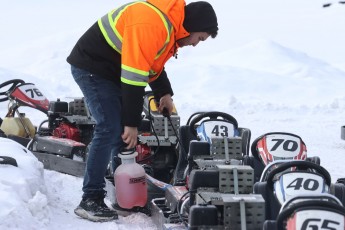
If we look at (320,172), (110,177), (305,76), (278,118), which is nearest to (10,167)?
(110,177)

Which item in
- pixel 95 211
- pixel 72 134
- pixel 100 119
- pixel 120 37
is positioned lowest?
pixel 95 211

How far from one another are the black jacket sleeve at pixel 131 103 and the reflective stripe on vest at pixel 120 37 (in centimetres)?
4

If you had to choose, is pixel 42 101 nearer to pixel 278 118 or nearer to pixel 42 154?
pixel 42 154

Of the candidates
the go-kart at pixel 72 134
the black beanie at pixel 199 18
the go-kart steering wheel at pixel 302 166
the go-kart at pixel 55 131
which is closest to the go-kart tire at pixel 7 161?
the go-kart at pixel 72 134

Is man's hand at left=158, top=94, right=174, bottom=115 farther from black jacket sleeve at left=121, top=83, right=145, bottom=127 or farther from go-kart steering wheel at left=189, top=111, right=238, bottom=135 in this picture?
black jacket sleeve at left=121, top=83, right=145, bottom=127

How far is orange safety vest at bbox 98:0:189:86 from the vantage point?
149 inches

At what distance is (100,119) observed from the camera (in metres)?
4.30

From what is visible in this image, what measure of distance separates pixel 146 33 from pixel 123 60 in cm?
22

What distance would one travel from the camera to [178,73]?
22672mm

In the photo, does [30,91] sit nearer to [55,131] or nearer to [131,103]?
[55,131]

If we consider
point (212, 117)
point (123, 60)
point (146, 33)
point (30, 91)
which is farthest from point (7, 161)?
point (30, 91)

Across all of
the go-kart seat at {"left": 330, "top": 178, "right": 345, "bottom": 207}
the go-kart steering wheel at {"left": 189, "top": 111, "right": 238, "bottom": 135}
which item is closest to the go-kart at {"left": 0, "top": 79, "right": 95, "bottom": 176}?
the go-kart steering wheel at {"left": 189, "top": 111, "right": 238, "bottom": 135}

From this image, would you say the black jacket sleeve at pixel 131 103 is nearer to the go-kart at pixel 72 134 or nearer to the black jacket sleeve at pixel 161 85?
the black jacket sleeve at pixel 161 85

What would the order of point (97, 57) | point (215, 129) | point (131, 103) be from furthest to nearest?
point (215, 129) < point (97, 57) < point (131, 103)
